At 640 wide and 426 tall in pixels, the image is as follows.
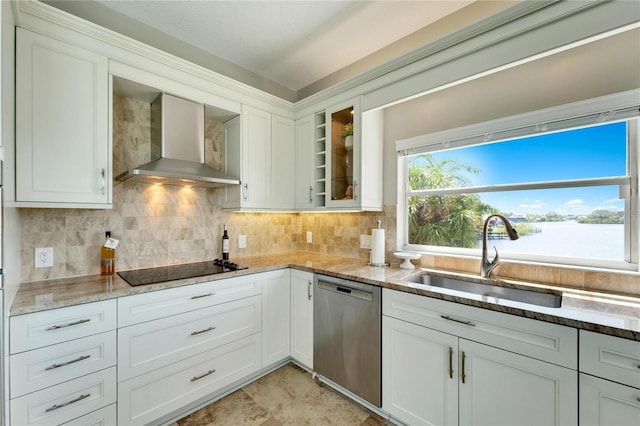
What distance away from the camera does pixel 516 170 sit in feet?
6.18

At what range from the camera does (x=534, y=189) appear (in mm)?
1806

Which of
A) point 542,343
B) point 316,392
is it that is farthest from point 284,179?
point 542,343

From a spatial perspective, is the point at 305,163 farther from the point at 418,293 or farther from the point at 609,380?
the point at 609,380

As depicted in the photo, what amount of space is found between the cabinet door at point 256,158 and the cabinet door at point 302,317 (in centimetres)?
76

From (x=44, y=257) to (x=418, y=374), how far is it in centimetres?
243

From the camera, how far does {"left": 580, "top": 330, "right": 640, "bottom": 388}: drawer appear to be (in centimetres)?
101

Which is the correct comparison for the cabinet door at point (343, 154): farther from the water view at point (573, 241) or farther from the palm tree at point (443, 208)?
the water view at point (573, 241)

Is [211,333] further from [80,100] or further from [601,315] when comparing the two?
[601,315]

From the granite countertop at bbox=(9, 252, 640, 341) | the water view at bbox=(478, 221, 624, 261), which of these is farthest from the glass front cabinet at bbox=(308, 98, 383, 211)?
the water view at bbox=(478, 221, 624, 261)

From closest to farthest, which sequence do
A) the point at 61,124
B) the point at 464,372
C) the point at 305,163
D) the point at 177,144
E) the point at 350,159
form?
the point at 464,372 < the point at 61,124 < the point at 177,144 < the point at 350,159 < the point at 305,163

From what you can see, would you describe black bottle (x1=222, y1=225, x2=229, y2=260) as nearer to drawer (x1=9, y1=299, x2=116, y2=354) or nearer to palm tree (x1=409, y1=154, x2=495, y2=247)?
drawer (x1=9, y1=299, x2=116, y2=354)

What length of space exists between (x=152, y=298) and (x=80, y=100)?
1266 mm

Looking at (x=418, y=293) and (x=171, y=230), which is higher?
(x=171, y=230)

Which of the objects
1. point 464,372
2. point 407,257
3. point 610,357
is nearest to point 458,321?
point 464,372
